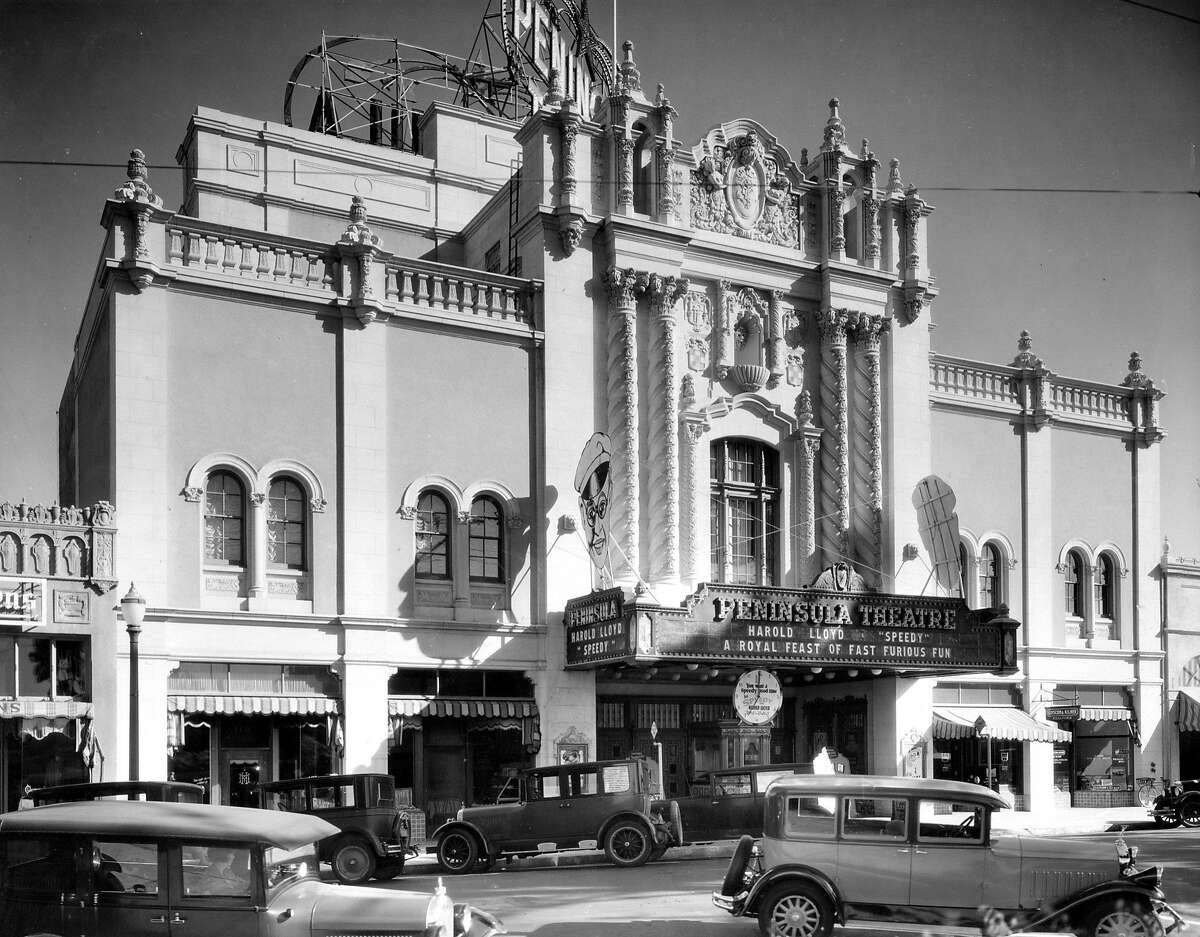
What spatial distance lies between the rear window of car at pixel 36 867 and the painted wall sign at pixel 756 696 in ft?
48.7

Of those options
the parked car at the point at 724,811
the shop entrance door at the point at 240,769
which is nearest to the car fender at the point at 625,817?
the parked car at the point at 724,811

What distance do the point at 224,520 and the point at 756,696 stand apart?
10729 millimetres

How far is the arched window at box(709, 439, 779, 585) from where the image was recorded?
30.9 m

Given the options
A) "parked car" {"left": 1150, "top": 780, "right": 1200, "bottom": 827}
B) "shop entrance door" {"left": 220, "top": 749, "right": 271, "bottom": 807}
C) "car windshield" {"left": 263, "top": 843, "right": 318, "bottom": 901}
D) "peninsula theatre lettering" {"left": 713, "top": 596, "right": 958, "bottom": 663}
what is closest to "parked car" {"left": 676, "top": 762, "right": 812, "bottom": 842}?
"peninsula theatre lettering" {"left": 713, "top": 596, "right": 958, "bottom": 663}

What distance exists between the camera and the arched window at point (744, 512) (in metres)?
30.9

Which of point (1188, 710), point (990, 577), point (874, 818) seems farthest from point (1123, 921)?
point (1188, 710)

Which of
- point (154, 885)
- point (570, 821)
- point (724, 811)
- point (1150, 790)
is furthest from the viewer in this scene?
point (1150, 790)

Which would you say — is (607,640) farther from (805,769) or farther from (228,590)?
(228,590)

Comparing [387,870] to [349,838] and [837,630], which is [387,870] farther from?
[837,630]

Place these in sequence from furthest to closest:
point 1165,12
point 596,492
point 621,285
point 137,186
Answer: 1. point 621,285
2. point 596,492
3. point 137,186
4. point 1165,12

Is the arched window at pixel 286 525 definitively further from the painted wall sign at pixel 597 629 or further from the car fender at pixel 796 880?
the car fender at pixel 796 880

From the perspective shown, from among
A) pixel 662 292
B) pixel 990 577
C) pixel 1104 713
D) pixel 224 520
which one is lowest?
pixel 1104 713

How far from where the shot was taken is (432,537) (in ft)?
91.1

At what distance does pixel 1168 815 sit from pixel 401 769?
1671 cm
